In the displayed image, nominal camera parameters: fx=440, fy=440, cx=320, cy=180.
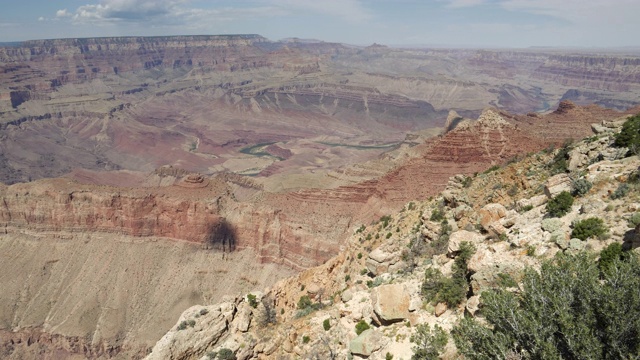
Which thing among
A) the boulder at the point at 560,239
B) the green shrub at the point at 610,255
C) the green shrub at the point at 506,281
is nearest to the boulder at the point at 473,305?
the green shrub at the point at 506,281

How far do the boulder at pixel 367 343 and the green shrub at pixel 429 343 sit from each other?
1.53m

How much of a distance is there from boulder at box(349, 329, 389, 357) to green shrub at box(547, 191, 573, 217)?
8.65 meters

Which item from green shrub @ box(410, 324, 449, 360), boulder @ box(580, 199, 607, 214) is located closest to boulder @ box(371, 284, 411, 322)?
green shrub @ box(410, 324, 449, 360)

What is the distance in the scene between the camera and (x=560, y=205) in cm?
1802

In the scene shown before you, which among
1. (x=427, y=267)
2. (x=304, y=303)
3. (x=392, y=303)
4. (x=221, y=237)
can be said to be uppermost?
(x=427, y=267)

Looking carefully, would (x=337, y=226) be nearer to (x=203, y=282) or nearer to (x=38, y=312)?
(x=203, y=282)

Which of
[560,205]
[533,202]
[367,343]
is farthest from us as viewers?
[533,202]

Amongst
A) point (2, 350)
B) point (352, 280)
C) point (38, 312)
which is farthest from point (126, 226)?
point (352, 280)

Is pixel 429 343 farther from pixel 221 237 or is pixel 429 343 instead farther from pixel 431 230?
pixel 221 237

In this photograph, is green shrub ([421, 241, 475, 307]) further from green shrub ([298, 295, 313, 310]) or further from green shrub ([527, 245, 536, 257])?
green shrub ([298, 295, 313, 310])

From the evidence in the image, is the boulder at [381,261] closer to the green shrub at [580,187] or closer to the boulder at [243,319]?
the boulder at [243,319]

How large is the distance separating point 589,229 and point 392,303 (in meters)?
7.58

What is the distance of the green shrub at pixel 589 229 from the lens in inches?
594

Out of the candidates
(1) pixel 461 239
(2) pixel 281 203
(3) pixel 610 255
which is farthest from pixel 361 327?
(2) pixel 281 203
